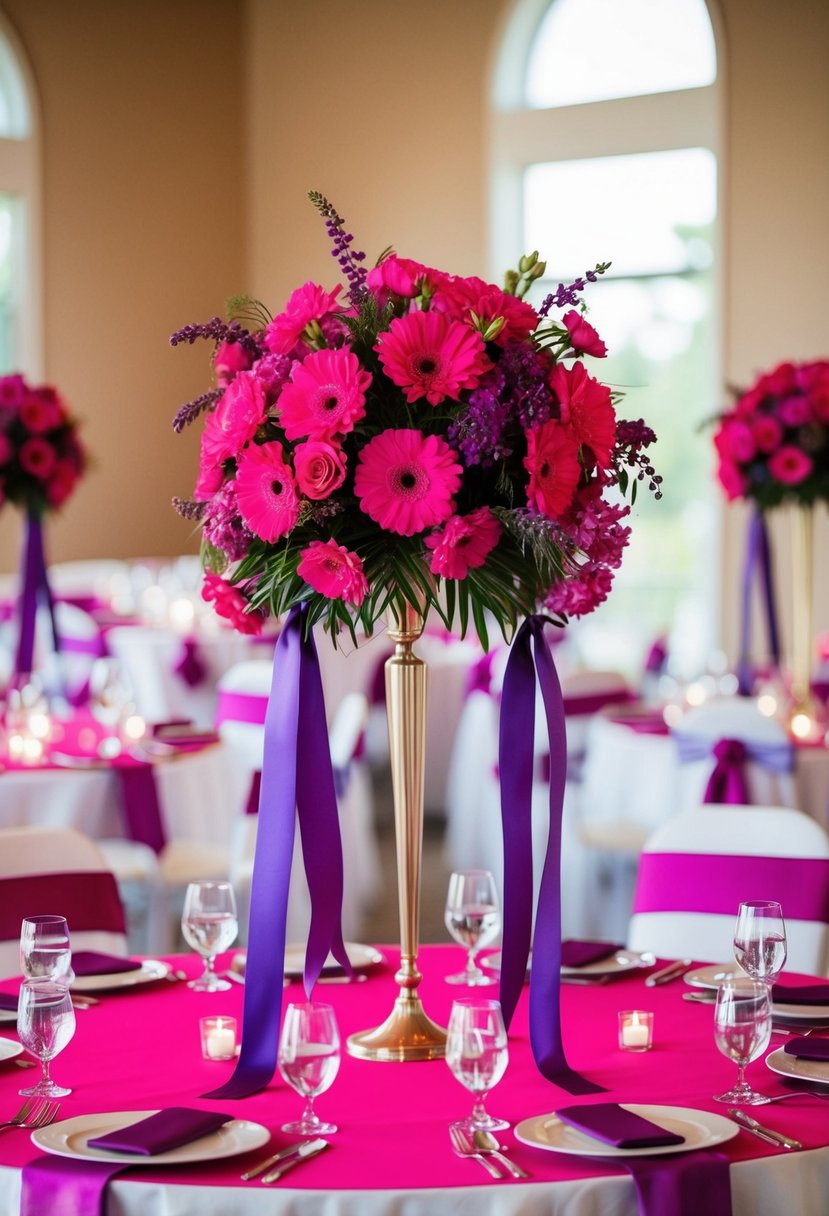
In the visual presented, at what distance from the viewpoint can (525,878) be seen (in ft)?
7.34

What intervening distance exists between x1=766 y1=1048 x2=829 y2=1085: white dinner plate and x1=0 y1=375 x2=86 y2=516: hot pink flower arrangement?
4725 mm

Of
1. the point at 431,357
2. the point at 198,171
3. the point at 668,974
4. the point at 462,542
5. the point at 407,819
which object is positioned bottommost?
the point at 668,974

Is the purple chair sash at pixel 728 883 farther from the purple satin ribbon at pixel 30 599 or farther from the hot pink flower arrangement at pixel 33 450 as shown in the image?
the purple satin ribbon at pixel 30 599

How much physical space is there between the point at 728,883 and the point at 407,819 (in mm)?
939

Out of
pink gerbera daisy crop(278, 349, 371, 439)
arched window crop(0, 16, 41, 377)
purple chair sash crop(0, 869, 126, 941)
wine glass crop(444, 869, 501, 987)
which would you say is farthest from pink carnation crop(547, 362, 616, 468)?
arched window crop(0, 16, 41, 377)

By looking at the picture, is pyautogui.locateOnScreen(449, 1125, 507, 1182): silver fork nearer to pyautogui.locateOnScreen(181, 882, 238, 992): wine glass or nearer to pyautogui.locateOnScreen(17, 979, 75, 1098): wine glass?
pyautogui.locateOnScreen(17, 979, 75, 1098): wine glass

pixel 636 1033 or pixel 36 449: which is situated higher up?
pixel 36 449

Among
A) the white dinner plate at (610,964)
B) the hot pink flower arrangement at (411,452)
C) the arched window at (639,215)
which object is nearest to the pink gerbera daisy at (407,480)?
the hot pink flower arrangement at (411,452)

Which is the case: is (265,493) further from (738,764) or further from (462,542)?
(738,764)

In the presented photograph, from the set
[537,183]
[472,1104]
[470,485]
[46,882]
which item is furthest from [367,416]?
[537,183]

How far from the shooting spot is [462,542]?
6.72ft

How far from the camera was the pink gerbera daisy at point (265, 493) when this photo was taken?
204cm

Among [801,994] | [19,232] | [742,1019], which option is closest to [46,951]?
[742,1019]

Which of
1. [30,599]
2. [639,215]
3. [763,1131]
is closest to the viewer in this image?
[763,1131]
